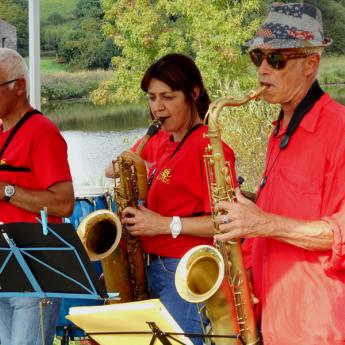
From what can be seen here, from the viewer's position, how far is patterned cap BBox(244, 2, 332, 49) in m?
2.23

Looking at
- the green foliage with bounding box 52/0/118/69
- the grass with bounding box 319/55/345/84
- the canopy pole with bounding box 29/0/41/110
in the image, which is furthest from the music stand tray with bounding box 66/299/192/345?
the green foliage with bounding box 52/0/118/69

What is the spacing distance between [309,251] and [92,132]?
6330 mm

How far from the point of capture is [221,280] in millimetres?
2396

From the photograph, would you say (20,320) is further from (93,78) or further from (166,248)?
(93,78)

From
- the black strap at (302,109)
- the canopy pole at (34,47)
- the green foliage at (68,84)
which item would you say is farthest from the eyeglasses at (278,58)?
the green foliage at (68,84)

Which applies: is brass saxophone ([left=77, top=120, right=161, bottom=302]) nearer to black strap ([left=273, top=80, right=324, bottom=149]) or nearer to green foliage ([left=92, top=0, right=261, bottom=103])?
black strap ([left=273, top=80, right=324, bottom=149])

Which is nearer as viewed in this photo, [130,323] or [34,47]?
[130,323]

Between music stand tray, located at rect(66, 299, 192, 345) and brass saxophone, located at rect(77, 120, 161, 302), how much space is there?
826 millimetres

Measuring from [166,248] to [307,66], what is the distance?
1104 millimetres

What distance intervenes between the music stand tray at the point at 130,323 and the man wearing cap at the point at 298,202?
0.93ft

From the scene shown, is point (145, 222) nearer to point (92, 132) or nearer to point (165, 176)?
point (165, 176)

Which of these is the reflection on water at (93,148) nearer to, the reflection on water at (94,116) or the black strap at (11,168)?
the reflection on water at (94,116)

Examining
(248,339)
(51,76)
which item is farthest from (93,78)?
(248,339)

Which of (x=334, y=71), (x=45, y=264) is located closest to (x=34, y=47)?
(x=45, y=264)
